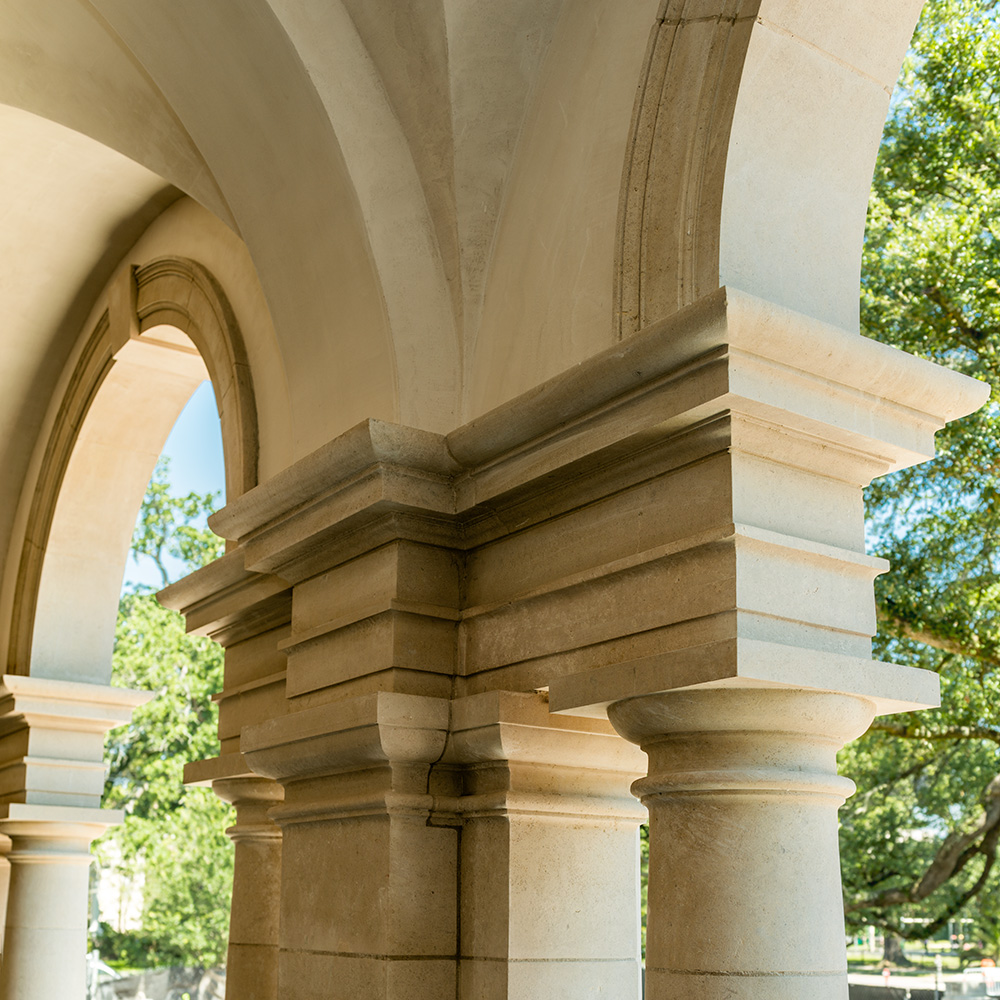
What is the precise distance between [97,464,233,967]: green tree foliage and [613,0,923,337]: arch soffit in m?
15.3

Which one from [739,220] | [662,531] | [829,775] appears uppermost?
[739,220]

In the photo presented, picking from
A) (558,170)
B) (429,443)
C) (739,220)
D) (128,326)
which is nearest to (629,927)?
(429,443)

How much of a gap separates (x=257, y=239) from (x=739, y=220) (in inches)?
70.2

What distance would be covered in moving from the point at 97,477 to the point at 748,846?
17.5ft

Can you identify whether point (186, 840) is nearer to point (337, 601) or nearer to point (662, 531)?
point (337, 601)

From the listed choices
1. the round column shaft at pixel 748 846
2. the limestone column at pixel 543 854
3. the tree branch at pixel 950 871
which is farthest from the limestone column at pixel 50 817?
the tree branch at pixel 950 871

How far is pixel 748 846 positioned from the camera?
2.35 metres

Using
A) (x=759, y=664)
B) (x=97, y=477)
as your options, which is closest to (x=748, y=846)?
(x=759, y=664)

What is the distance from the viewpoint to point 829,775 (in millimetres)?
2451

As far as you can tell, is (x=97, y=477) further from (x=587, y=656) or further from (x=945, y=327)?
(x=945, y=327)

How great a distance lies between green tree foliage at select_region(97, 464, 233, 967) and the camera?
17.2 m

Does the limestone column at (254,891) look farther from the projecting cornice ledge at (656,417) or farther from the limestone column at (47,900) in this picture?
the limestone column at (47,900)

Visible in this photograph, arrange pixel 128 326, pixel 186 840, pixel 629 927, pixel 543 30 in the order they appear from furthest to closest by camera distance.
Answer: pixel 186 840 < pixel 128 326 < pixel 543 30 < pixel 629 927

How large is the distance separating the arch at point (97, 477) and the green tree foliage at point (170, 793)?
400 inches
